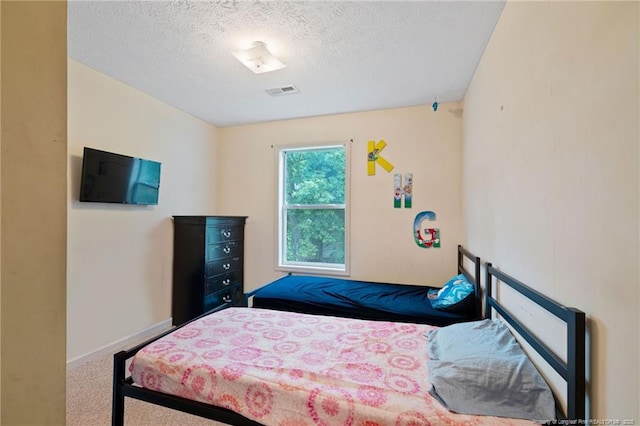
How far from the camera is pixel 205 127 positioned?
3.83 meters

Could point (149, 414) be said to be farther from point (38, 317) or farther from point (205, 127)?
point (205, 127)

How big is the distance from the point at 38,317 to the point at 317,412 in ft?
3.35

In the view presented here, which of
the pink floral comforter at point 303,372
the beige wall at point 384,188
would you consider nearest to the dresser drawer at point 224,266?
the beige wall at point 384,188

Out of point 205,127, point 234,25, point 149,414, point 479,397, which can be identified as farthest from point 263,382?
Answer: point 205,127

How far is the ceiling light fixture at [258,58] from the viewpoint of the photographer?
6.82 ft

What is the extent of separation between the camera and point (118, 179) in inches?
102

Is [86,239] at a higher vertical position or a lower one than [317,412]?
higher

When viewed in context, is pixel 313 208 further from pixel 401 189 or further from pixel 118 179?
pixel 118 179

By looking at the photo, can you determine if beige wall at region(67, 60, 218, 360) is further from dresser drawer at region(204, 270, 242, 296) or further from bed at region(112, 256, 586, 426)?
bed at region(112, 256, 586, 426)

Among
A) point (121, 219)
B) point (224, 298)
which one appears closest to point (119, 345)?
point (224, 298)

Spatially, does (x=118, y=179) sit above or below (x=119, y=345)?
above

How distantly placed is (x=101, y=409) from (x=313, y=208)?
265 centimetres

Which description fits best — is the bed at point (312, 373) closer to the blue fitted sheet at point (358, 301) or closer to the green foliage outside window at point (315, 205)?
the blue fitted sheet at point (358, 301)

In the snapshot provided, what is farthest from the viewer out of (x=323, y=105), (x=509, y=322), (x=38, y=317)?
(x=323, y=105)
